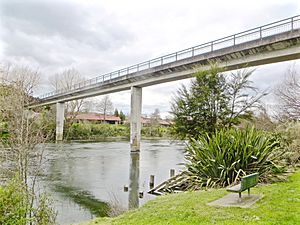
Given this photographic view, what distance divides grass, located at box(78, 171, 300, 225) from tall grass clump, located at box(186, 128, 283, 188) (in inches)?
69.1

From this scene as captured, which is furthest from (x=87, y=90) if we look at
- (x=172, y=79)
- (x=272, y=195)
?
(x=272, y=195)

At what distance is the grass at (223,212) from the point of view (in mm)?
5188

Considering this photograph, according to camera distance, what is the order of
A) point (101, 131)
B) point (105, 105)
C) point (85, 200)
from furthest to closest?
point (105, 105), point (101, 131), point (85, 200)

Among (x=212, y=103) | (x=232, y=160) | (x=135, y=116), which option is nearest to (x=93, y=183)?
(x=212, y=103)

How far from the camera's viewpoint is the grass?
17.0 ft

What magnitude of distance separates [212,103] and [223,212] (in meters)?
10.4

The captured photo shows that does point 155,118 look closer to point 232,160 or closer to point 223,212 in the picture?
point 232,160

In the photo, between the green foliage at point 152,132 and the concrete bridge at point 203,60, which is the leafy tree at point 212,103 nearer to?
the concrete bridge at point 203,60

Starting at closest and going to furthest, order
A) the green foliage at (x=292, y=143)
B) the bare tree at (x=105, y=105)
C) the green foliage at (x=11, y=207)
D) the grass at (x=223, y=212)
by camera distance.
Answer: the grass at (x=223, y=212), the green foliage at (x=11, y=207), the green foliage at (x=292, y=143), the bare tree at (x=105, y=105)

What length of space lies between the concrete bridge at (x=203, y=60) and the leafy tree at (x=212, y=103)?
3011 mm

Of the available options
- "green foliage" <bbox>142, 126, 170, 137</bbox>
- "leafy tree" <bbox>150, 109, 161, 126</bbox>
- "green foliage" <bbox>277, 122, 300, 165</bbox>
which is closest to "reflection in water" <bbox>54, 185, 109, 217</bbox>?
"green foliage" <bbox>277, 122, 300, 165</bbox>

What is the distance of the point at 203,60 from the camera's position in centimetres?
2250

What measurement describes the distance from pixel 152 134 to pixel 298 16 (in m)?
44.5

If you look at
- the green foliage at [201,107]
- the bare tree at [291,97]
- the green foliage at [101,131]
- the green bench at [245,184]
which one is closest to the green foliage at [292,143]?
the green foliage at [201,107]
